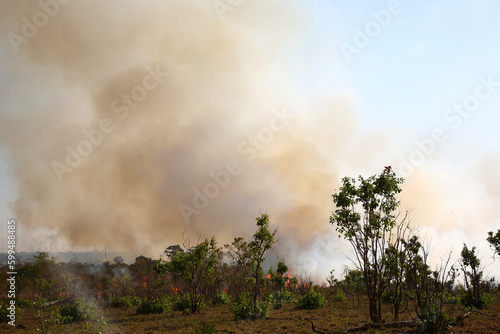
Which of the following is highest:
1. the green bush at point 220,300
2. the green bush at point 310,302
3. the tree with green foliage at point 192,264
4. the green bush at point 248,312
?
the tree with green foliage at point 192,264

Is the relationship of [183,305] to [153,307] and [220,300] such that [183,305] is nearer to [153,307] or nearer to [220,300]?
[153,307]

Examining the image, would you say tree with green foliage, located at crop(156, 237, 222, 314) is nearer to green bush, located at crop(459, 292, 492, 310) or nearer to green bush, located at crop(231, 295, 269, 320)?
green bush, located at crop(231, 295, 269, 320)

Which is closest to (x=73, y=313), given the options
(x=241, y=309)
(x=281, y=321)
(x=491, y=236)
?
(x=241, y=309)

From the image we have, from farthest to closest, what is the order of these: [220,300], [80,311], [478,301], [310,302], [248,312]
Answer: [220,300] < [310,302] < [478,301] < [80,311] < [248,312]

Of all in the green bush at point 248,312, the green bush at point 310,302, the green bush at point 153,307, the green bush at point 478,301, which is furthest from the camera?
the green bush at point 310,302

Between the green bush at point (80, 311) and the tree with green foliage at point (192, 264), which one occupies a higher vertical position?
the tree with green foliage at point (192, 264)

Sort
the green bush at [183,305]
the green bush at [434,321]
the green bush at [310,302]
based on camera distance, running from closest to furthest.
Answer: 1. the green bush at [434,321]
2. the green bush at [183,305]
3. the green bush at [310,302]

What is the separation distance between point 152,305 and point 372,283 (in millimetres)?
19781

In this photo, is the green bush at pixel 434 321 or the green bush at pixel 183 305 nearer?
the green bush at pixel 434 321

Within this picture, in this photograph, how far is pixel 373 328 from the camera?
1489cm

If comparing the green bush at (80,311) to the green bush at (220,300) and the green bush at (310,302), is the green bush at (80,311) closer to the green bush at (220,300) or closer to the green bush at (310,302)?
the green bush at (220,300)

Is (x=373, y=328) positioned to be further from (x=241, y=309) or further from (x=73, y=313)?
(x=73, y=313)

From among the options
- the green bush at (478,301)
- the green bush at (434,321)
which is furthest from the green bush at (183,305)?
the green bush at (478,301)

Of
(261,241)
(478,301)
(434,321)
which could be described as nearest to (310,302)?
(261,241)
